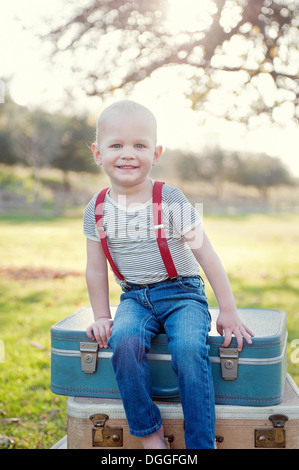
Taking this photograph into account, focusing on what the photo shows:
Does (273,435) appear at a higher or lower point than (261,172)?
lower

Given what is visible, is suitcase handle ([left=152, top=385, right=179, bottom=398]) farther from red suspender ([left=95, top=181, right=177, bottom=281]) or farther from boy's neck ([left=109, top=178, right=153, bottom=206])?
boy's neck ([left=109, top=178, right=153, bottom=206])

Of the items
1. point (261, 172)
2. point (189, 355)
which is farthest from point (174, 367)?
point (261, 172)

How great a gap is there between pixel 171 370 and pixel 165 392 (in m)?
0.10

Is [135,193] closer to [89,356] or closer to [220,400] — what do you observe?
[89,356]

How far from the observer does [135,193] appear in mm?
2270

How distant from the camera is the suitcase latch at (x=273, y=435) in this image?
196cm

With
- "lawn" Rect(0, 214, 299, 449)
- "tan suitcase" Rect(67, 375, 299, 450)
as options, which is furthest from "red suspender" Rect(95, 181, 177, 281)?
"lawn" Rect(0, 214, 299, 449)

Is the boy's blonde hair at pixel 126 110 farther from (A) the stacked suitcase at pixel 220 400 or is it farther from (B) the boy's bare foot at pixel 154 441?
(B) the boy's bare foot at pixel 154 441

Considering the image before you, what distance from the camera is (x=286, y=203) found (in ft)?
143

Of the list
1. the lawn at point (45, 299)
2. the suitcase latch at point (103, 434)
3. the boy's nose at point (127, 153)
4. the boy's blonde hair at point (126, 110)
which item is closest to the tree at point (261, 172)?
the lawn at point (45, 299)

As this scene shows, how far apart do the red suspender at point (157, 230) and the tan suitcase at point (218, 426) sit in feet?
2.01

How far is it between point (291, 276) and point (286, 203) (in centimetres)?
3793

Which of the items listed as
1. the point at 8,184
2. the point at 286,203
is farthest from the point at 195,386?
the point at 286,203

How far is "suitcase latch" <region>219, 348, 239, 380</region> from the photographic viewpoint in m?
1.99
